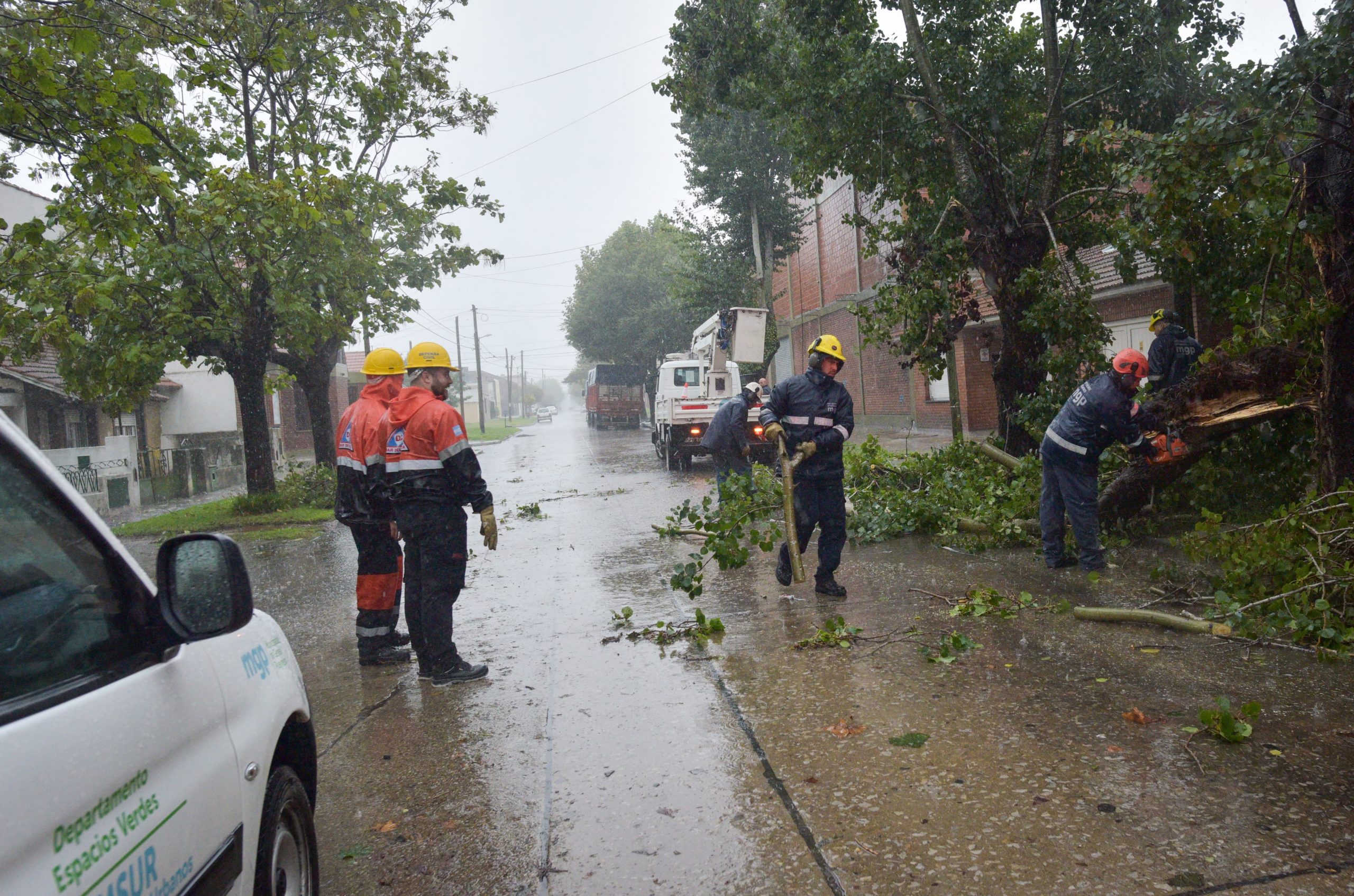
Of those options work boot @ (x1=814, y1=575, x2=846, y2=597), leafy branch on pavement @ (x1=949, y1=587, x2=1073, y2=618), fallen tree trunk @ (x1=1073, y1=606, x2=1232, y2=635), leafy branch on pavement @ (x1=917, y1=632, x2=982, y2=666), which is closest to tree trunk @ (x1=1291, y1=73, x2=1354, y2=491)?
fallen tree trunk @ (x1=1073, y1=606, x2=1232, y2=635)

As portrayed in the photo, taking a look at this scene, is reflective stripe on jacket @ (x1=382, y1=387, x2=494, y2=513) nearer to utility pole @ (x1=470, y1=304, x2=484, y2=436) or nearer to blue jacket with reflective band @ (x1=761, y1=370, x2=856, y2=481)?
blue jacket with reflective band @ (x1=761, y1=370, x2=856, y2=481)

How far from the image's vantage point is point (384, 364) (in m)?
6.30

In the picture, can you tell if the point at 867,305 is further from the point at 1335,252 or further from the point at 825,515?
the point at 1335,252

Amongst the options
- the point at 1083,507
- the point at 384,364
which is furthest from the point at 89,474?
the point at 1083,507

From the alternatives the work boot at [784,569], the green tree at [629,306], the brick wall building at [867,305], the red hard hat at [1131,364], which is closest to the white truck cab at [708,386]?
the brick wall building at [867,305]

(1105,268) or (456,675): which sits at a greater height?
(1105,268)

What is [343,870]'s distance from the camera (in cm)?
329

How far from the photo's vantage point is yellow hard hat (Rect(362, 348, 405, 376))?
6.26m

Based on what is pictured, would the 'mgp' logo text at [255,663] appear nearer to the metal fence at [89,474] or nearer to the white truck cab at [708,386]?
the white truck cab at [708,386]

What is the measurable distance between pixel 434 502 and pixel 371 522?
74 centimetres

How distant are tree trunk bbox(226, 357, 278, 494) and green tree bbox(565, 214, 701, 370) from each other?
32.3 metres

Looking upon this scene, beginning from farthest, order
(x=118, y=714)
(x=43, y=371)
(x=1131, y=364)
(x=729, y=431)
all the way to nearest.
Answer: (x=43, y=371) < (x=729, y=431) < (x=1131, y=364) < (x=118, y=714)

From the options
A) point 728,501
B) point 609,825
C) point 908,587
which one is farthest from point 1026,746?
point 728,501

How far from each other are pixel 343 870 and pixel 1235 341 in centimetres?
626
